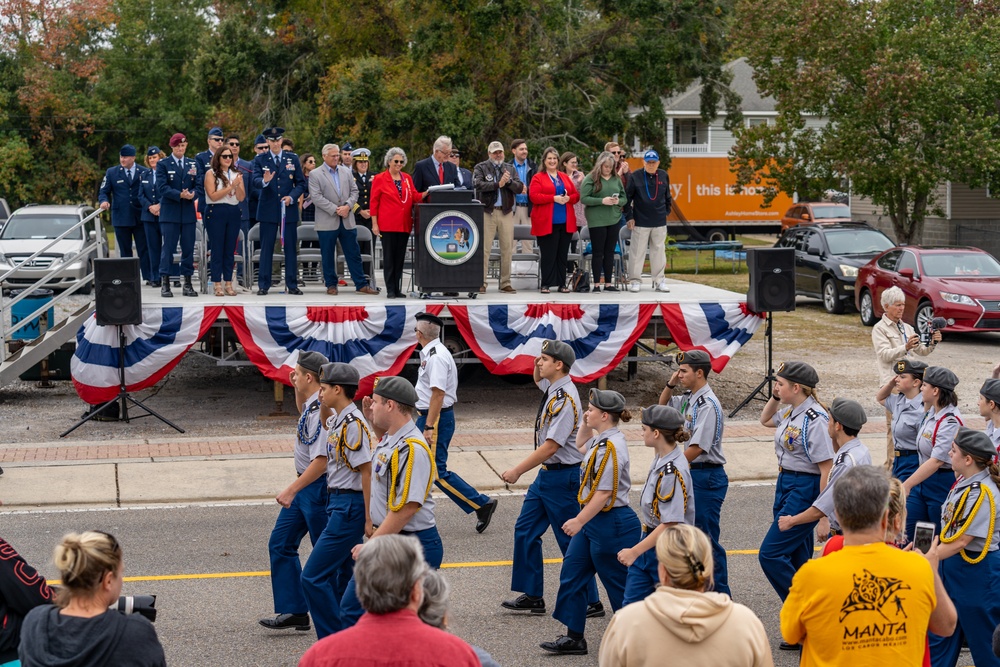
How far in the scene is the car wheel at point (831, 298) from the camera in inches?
995

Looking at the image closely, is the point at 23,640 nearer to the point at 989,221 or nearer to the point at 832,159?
the point at 832,159

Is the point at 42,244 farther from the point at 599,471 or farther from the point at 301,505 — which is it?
the point at 599,471

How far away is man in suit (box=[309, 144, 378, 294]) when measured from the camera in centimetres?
1551

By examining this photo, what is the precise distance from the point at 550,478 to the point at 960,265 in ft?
53.7

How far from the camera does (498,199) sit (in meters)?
16.0

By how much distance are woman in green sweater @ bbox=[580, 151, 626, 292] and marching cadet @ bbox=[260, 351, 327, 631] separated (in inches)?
347

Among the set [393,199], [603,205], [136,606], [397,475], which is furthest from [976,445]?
[603,205]

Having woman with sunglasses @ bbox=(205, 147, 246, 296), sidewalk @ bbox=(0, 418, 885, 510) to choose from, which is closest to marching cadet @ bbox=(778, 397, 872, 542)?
sidewalk @ bbox=(0, 418, 885, 510)

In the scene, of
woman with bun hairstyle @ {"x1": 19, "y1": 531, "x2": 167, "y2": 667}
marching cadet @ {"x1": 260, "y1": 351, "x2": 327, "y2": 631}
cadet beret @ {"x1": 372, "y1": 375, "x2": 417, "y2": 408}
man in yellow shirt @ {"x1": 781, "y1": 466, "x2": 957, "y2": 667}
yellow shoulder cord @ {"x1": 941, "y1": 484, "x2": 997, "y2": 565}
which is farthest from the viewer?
marching cadet @ {"x1": 260, "y1": 351, "x2": 327, "y2": 631}

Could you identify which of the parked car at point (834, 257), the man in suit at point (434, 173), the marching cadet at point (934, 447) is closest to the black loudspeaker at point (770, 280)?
the man in suit at point (434, 173)

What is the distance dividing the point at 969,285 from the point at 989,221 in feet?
48.3

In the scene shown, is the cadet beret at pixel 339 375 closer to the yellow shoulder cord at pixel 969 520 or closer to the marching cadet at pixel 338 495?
the marching cadet at pixel 338 495

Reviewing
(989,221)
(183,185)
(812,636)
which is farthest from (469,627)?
(989,221)

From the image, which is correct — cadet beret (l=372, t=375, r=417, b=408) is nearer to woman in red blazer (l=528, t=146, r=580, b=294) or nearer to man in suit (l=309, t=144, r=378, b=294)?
man in suit (l=309, t=144, r=378, b=294)
